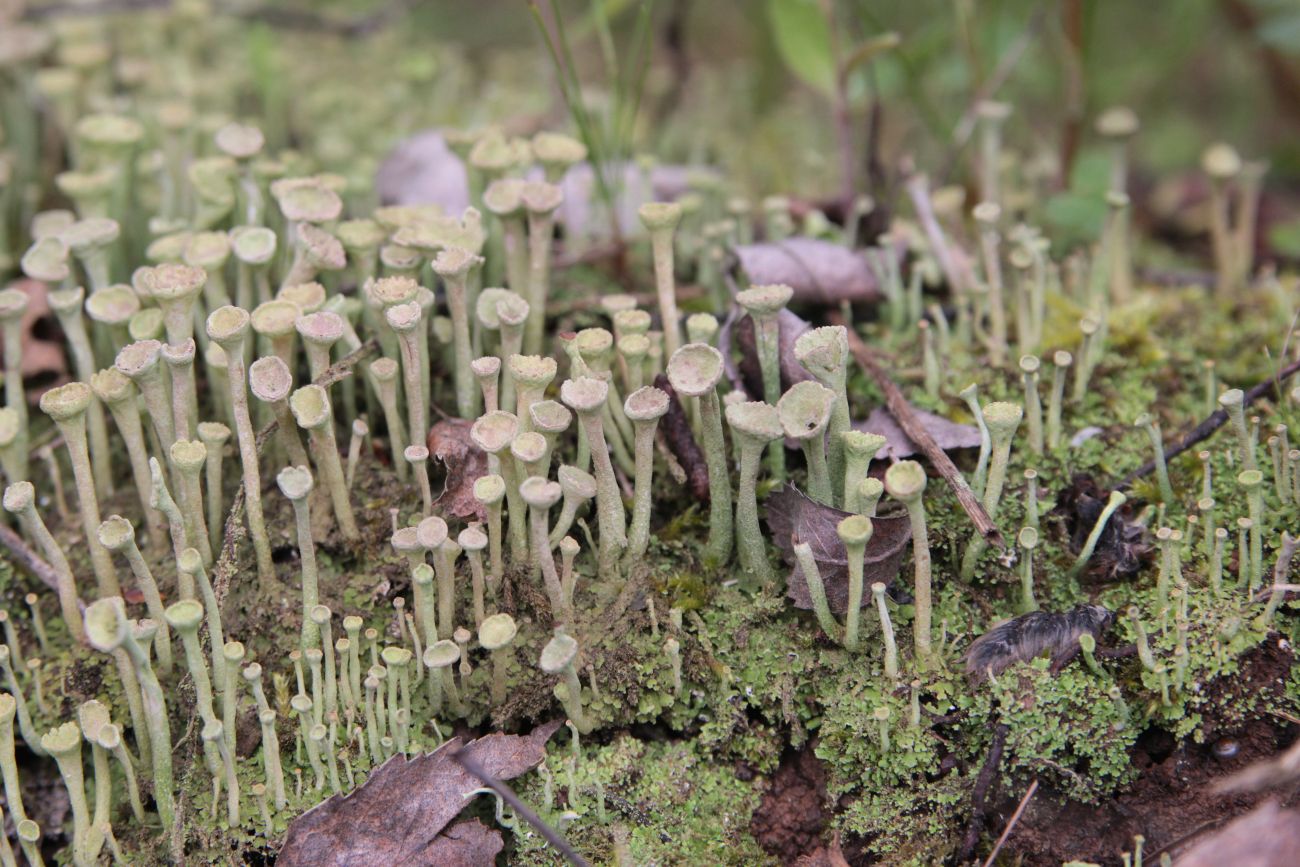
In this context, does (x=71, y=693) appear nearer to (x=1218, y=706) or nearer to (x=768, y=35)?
(x=1218, y=706)

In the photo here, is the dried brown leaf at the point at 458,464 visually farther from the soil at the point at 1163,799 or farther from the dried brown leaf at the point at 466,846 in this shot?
the soil at the point at 1163,799

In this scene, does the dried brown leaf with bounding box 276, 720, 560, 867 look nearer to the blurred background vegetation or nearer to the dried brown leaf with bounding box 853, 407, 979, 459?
the dried brown leaf with bounding box 853, 407, 979, 459

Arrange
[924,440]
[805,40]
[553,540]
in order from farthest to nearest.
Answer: [805,40] < [924,440] < [553,540]

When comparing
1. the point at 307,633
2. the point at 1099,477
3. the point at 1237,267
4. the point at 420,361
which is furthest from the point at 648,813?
the point at 1237,267

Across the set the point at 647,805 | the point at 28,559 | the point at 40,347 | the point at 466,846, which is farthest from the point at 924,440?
the point at 40,347

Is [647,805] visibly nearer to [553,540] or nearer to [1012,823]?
[553,540]

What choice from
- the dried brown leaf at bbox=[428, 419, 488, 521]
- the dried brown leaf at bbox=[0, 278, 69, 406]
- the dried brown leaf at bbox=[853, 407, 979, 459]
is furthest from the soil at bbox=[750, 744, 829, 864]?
the dried brown leaf at bbox=[0, 278, 69, 406]
